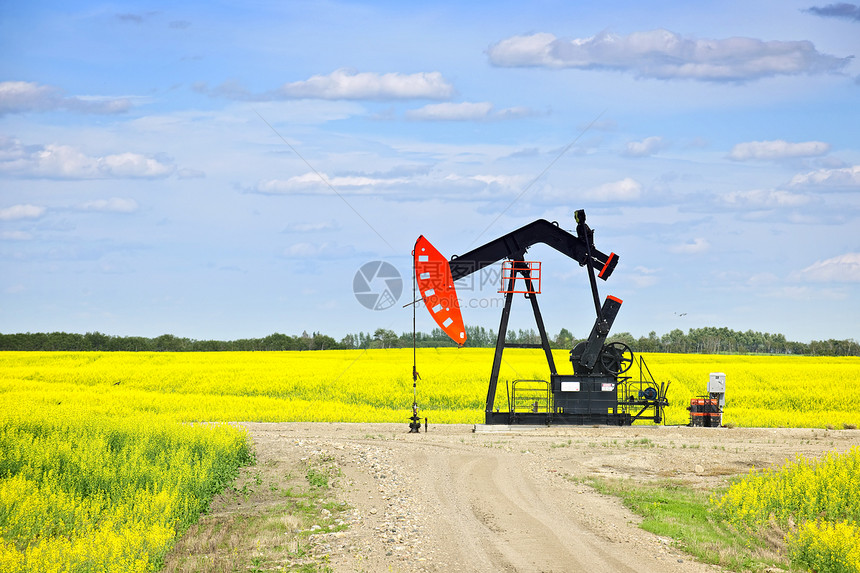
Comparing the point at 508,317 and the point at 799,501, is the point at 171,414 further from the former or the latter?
the point at 799,501

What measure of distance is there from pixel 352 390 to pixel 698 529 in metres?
19.5

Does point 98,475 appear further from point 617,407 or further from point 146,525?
point 617,407

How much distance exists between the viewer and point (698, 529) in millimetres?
10477

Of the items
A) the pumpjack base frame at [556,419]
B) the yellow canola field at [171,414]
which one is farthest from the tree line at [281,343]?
the pumpjack base frame at [556,419]

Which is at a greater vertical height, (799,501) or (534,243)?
(534,243)

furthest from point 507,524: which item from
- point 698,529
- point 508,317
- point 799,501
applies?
point 508,317

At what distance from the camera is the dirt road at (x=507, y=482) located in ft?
30.0

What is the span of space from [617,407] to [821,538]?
11.2 meters

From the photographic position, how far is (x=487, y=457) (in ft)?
51.2

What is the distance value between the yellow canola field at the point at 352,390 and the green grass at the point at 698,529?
9655 millimetres

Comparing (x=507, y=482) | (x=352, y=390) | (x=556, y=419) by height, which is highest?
(x=352, y=390)

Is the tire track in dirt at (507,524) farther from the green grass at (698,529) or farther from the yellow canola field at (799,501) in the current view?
the yellow canola field at (799,501)

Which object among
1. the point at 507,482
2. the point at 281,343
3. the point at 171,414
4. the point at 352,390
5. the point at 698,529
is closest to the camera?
the point at 698,529

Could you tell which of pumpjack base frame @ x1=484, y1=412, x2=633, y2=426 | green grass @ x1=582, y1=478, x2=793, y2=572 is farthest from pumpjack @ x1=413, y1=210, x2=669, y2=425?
green grass @ x1=582, y1=478, x2=793, y2=572
